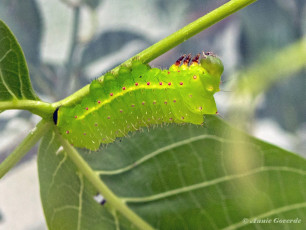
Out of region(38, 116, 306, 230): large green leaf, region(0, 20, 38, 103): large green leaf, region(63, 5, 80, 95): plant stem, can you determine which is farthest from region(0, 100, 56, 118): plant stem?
region(63, 5, 80, 95): plant stem

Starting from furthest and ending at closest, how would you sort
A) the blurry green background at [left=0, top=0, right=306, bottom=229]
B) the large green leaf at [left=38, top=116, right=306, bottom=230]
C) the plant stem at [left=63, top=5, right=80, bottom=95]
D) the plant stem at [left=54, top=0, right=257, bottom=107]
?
the plant stem at [left=63, top=5, right=80, bottom=95] < the blurry green background at [left=0, top=0, right=306, bottom=229] < the large green leaf at [left=38, top=116, right=306, bottom=230] < the plant stem at [left=54, top=0, right=257, bottom=107]

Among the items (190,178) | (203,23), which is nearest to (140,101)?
(190,178)

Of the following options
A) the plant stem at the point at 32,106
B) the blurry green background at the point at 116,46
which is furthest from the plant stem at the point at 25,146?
the blurry green background at the point at 116,46

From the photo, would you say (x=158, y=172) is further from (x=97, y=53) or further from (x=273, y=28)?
(x=273, y=28)

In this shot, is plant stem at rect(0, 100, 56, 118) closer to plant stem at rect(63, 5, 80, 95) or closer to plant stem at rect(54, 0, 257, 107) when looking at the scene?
plant stem at rect(54, 0, 257, 107)

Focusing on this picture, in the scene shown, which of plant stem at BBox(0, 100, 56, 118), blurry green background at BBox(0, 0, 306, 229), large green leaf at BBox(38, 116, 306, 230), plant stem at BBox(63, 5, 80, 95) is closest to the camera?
plant stem at BBox(0, 100, 56, 118)

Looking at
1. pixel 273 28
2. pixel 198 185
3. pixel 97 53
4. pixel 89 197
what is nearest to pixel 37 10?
pixel 97 53

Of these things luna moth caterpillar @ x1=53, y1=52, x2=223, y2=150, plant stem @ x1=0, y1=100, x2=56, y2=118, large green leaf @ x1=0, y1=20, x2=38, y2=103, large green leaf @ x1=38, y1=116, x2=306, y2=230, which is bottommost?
large green leaf @ x1=38, y1=116, x2=306, y2=230

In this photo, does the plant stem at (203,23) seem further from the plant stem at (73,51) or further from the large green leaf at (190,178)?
the plant stem at (73,51)
